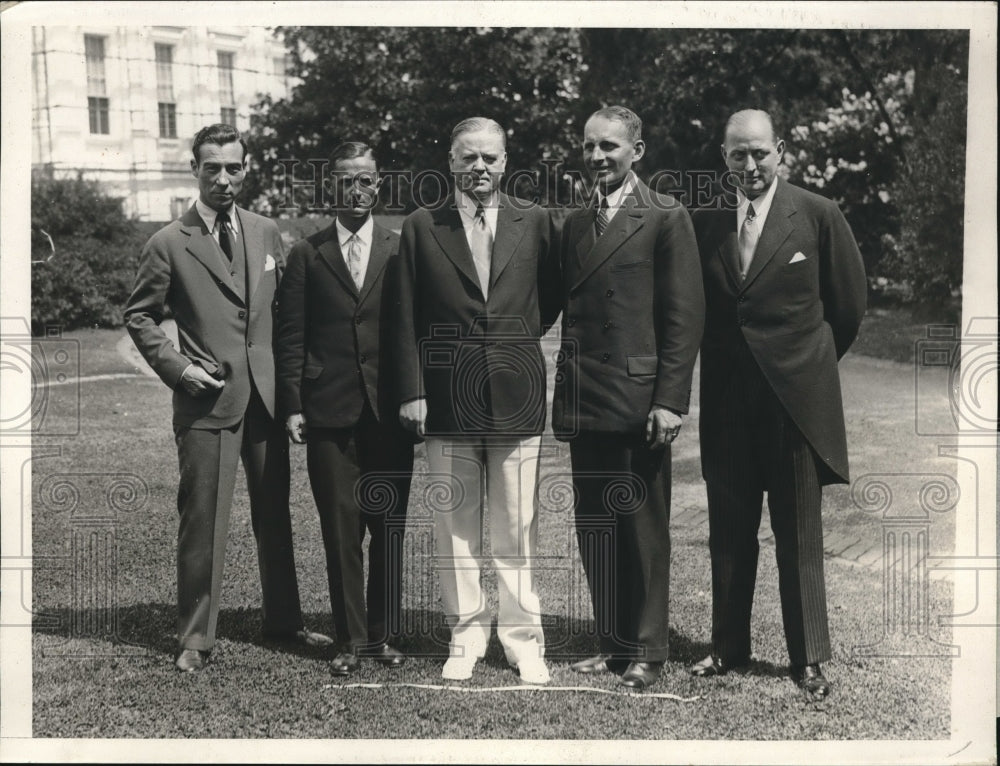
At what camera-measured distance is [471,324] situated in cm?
507

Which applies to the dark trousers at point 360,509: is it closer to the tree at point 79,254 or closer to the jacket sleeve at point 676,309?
the jacket sleeve at point 676,309

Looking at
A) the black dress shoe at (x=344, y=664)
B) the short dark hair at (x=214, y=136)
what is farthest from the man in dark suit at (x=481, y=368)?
the short dark hair at (x=214, y=136)

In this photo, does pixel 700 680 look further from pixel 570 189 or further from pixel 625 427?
pixel 570 189

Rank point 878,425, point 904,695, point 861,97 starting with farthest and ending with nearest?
point 878,425, point 861,97, point 904,695

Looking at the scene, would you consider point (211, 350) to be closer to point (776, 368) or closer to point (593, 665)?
point (593, 665)

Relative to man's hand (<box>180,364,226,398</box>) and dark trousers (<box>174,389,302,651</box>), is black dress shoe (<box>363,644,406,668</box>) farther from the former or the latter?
man's hand (<box>180,364,226,398</box>)

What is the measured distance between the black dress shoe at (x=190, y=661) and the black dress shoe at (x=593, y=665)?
1.69 meters

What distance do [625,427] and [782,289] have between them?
907 millimetres

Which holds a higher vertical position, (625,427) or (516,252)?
(516,252)

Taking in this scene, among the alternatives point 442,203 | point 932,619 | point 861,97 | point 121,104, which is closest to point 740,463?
point 932,619

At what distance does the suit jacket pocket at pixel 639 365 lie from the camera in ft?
16.3

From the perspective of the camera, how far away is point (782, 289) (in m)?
5.03

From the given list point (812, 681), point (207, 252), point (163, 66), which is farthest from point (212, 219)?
point (812, 681)

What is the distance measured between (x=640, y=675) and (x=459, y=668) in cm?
81
